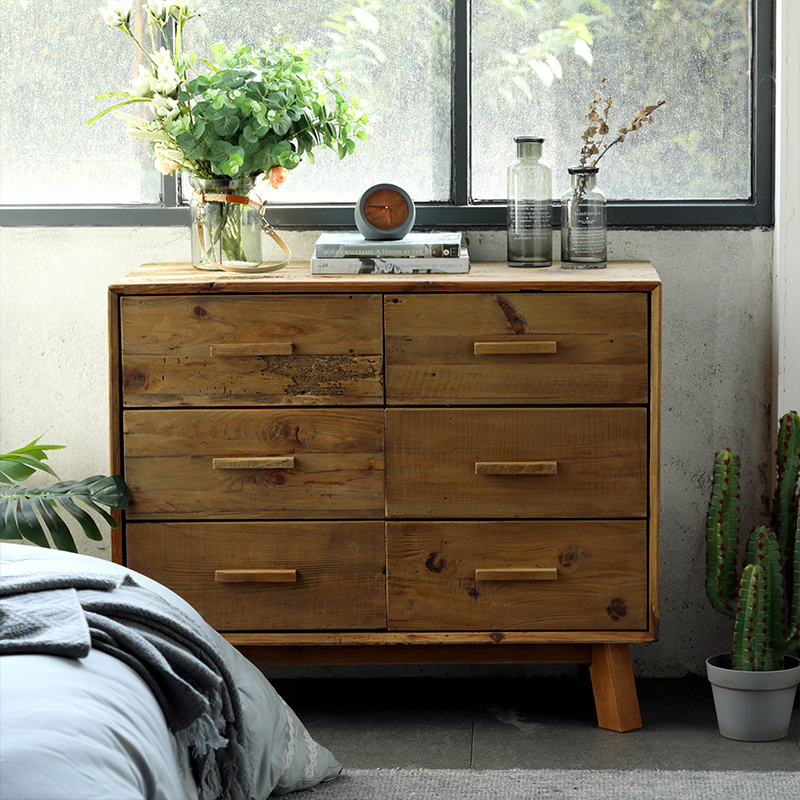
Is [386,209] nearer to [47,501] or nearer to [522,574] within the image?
[522,574]

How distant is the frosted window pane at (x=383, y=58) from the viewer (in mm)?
2516

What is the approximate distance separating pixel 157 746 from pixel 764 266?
1894 mm

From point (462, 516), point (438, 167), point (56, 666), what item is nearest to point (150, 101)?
point (438, 167)

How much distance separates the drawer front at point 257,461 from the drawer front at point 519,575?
143 millimetres

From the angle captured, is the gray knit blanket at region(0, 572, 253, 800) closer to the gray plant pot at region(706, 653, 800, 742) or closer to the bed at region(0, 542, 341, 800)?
the bed at region(0, 542, 341, 800)

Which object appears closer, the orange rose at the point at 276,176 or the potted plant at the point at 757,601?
the potted plant at the point at 757,601

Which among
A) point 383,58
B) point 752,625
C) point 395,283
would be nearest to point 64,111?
point 383,58

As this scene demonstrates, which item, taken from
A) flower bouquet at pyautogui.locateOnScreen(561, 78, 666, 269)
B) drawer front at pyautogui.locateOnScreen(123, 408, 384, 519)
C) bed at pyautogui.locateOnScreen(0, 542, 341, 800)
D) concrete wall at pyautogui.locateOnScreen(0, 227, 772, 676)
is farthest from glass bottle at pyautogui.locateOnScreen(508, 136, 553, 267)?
A: bed at pyautogui.locateOnScreen(0, 542, 341, 800)

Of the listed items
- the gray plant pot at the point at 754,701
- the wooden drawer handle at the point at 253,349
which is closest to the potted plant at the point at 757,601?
the gray plant pot at the point at 754,701

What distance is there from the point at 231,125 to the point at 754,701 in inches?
64.5

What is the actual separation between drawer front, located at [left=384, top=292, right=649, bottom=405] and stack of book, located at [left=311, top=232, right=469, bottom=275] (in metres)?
0.13

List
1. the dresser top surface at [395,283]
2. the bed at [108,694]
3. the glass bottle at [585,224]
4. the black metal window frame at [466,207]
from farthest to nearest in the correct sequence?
the black metal window frame at [466,207]
the glass bottle at [585,224]
the dresser top surface at [395,283]
the bed at [108,694]

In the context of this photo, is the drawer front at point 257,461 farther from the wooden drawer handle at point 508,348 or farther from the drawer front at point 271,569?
the wooden drawer handle at point 508,348

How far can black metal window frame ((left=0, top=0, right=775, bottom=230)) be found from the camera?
2461 millimetres
